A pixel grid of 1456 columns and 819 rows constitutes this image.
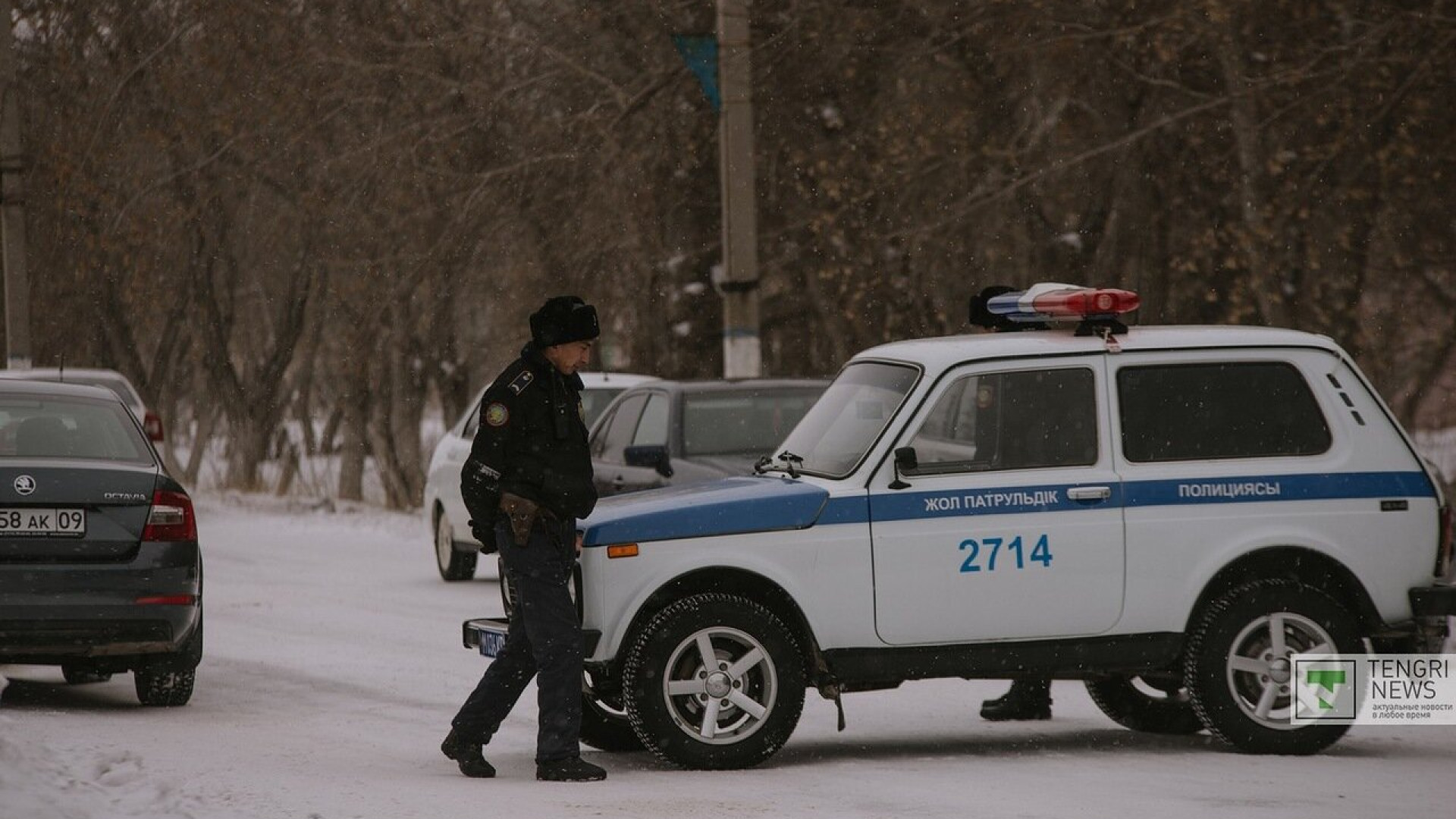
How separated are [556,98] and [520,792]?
1610cm

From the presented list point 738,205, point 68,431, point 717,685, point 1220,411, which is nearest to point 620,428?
point 738,205

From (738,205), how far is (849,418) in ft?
26.7

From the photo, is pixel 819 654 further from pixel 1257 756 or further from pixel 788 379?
pixel 788 379

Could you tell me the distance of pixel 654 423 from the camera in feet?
51.5

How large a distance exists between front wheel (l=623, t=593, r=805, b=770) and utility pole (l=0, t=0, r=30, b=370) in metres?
20.3

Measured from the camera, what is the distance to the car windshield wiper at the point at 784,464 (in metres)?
9.78

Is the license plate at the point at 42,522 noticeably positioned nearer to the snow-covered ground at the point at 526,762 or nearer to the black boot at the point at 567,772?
the snow-covered ground at the point at 526,762

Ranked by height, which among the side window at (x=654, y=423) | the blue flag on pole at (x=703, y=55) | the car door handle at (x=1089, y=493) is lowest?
the car door handle at (x=1089, y=493)

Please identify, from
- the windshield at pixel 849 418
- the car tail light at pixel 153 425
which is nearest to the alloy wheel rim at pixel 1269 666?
the windshield at pixel 849 418

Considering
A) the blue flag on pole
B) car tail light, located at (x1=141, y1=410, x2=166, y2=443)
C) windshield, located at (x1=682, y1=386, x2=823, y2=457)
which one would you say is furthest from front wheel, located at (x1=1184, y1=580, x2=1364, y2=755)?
car tail light, located at (x1=141, y1=410, x2=166, y2=443)

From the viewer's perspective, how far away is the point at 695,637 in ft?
29.8

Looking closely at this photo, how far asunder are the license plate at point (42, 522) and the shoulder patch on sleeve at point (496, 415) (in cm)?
287

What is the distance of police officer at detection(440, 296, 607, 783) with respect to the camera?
8.80 m

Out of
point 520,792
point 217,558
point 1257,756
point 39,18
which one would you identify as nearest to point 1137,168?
point 217,558
